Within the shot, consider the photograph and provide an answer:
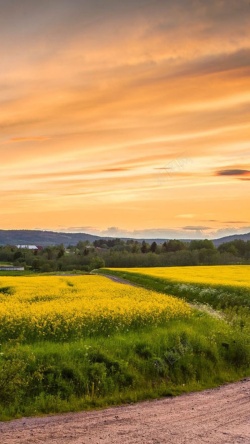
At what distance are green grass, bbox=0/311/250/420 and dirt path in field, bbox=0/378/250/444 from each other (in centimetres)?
87

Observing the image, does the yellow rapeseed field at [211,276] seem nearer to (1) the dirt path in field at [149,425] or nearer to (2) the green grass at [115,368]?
(2) the green grass at [115,368]

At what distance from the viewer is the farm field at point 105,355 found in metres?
14.2

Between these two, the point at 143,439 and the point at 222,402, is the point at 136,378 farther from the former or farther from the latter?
the point at 143,439

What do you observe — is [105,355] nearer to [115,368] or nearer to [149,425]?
[115,368]

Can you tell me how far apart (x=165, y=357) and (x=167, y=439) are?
6.31m

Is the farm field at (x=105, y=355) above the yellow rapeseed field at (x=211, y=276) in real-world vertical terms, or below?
below

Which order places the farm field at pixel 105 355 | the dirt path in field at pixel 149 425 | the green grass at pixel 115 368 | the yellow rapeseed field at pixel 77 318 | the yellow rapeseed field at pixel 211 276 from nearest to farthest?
the dirt path in field at pixel 149 425 < the green grass at pixel 115 368 < the farm field at pixel 105 355 < the yellow rapeseed field at pixel 77 318 < the yellow rapeseed field at pixel 211 276

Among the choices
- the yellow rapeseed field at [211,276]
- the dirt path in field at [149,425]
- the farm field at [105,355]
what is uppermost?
the yellow rapeseed field at [211,276]

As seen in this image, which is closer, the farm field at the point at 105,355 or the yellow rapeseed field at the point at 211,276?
→ the farm field at the point at 105,355

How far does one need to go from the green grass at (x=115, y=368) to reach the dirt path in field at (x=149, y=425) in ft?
2.87

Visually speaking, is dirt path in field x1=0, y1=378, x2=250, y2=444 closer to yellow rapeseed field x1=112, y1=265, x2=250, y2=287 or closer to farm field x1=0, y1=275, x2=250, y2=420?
farm field x1=0, y1=275, x2=250, y2=420

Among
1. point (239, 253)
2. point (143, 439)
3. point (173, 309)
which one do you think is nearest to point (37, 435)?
point (143, 439)

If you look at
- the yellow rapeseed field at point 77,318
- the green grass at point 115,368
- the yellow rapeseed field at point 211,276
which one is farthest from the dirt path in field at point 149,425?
the yellow rapeseed field at point 211,276

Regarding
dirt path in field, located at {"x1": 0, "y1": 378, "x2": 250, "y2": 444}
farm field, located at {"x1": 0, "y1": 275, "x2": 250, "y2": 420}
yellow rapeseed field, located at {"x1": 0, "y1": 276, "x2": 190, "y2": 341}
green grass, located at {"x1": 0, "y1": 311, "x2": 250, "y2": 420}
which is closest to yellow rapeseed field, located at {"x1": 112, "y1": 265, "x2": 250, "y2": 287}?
yellow rapeseed field, located at {"x1": 0, "y1": 276, "x2": 190, "y2": 341}
